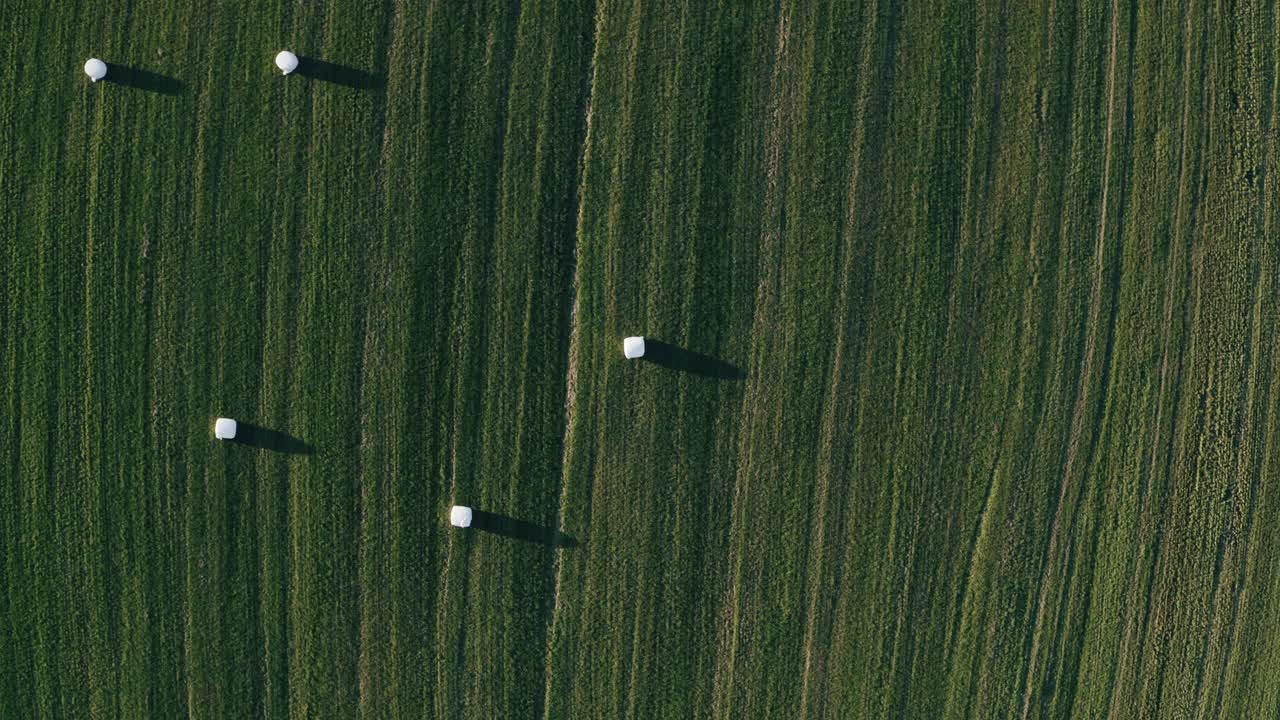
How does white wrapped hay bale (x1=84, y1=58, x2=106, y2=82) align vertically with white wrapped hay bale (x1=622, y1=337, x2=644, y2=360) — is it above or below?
above

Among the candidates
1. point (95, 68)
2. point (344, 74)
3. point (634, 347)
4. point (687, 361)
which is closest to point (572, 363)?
point (634, 347)

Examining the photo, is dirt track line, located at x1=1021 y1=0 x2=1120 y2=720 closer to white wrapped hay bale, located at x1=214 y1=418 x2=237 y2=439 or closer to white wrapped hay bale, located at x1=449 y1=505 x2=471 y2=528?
white wrapped hay bale, located at x1=449 y1=505 x2=471 y2=528

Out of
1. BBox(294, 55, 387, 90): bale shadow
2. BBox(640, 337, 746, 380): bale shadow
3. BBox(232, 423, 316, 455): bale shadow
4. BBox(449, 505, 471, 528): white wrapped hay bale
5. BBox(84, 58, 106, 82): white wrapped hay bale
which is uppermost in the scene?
BBox(294, 55, 387, 90): bale shadow

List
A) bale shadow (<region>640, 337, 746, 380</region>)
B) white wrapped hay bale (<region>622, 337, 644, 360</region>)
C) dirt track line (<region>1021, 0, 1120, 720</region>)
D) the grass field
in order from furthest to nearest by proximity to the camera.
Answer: dirt track line (<region>1021, 0, 1120, 720</region>), bale shadow (<region>640, 337, 746, 380</region>), the grass field, white wrapped hay bale (<region>622, 337, 644, 360</region>)

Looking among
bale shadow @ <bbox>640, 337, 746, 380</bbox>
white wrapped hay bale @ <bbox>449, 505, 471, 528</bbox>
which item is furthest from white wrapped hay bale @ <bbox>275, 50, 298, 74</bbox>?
white wrapped hay bale @ <bbox>449, 505, 471, 528</bbox>

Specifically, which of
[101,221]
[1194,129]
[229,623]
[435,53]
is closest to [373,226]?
[435,53]

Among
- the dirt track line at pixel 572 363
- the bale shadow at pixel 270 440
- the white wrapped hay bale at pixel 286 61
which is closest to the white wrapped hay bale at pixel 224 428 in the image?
the bale shadow at pixel 270 440

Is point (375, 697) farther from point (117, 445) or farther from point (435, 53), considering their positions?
point (435, 53)
